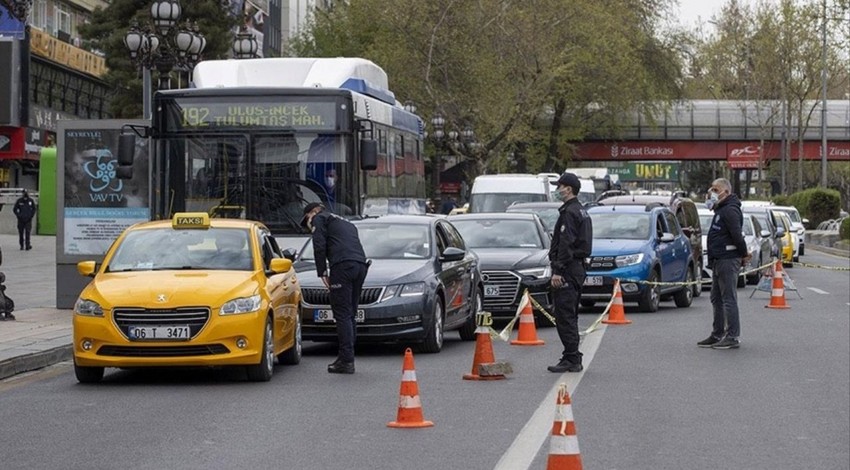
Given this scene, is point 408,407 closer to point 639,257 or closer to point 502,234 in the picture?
point 502,234

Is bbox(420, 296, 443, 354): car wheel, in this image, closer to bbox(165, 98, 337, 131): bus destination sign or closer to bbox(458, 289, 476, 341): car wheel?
bbox(458, 289, 476, 341): car wheel

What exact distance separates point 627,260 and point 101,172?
7.94m

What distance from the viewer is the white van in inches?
1665

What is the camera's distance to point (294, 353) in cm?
1675

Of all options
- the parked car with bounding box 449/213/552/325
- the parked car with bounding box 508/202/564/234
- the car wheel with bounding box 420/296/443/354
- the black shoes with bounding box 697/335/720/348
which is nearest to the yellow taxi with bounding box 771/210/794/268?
the parked car with bounding box 508/202/564/234

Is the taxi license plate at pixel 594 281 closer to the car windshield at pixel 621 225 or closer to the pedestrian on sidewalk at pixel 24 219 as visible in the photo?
the car windshield at pixel 621 225

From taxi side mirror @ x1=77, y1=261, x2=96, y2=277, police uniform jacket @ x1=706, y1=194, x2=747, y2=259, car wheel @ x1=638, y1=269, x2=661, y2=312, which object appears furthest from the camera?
car wheel @ x1=638, y1=269, x2=661, y2=312

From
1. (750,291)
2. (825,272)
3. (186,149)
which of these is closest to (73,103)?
(825,272)

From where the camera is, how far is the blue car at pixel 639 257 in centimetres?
2606

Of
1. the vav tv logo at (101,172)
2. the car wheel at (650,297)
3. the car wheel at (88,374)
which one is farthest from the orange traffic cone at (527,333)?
the vav tv logo at (101,172)

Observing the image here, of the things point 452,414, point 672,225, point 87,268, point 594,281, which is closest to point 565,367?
point 452,414

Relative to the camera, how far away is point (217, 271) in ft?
51.3

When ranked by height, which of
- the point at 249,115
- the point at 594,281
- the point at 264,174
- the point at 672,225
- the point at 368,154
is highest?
the point at 249,115

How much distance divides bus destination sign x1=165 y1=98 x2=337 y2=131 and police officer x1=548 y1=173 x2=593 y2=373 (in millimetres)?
6926
